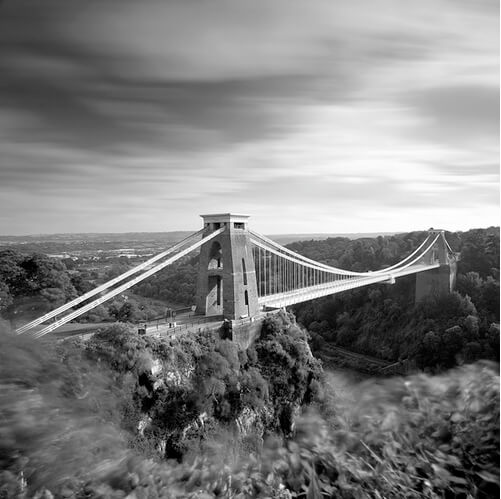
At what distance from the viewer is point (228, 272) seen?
41.4 feet

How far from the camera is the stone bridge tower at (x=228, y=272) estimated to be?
1253 cm

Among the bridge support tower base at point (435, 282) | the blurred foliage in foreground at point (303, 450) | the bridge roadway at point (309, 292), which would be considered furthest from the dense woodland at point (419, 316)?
the blurred foliage in foreground at point (303, 450)

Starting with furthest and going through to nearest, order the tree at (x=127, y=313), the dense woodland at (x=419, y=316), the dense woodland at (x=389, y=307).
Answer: the dense woodland at (x=419, y=316) < the dense woodland at (x=389, y=307) < the tree at (x=127, y=313)

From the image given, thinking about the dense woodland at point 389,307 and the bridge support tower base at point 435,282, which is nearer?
→ the dense woodland at point 389,307

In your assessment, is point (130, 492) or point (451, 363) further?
point (451, 363)

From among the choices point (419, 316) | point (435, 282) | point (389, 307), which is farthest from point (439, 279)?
point (389, 307)

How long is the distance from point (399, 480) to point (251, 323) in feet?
34.3

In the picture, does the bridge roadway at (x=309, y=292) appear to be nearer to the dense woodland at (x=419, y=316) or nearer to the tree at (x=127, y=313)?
the dense woodland at (x=419, y=316)

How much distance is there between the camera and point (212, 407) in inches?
387

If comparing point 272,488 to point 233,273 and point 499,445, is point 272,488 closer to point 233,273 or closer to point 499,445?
point 499,445

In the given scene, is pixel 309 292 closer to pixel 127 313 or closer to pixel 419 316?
pixel 127 313

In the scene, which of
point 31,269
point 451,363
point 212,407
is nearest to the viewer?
point 212,407

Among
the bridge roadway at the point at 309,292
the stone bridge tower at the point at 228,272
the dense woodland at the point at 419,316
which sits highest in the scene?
the stone bridge tower at the point at 228,272

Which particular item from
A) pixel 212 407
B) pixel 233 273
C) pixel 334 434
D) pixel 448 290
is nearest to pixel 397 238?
pixel 448 290
